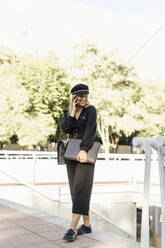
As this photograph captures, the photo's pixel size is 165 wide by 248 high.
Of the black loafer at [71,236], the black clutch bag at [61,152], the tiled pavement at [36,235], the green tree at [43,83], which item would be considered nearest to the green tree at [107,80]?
the green tree at [43,83]

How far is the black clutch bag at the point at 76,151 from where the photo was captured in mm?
3902

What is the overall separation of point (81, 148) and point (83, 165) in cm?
20

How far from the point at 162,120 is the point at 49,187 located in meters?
14.0

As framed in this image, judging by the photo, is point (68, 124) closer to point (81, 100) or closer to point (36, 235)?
point (81, 100)

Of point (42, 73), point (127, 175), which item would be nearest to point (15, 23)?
point (42, 73)

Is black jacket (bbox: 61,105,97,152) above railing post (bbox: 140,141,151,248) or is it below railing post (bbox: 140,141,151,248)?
above

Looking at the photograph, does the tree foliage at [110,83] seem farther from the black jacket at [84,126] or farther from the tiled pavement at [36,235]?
the black jacket at [84,126]

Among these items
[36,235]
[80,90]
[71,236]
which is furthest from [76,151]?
[36,235]

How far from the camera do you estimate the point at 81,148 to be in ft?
12.6

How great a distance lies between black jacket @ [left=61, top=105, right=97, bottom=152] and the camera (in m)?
3.87

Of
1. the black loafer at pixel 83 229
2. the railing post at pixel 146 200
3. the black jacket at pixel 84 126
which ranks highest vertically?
the black jacket at pixel 84 126

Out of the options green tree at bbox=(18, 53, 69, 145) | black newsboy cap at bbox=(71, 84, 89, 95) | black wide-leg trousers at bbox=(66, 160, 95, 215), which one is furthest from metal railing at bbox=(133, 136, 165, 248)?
green tree at bbox=(18, 53, 69, 145)

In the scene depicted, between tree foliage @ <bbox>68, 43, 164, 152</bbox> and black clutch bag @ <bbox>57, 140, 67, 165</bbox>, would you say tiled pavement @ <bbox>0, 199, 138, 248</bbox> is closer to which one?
black clutch bag @ <bbox>57, 140, 67, 165</bbox>

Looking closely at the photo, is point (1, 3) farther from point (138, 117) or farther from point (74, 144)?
point (74, 144)
